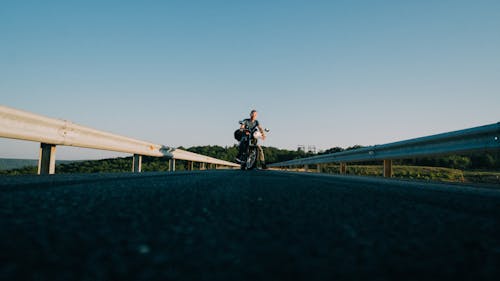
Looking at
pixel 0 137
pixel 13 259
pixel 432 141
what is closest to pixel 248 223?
pixel 13 259

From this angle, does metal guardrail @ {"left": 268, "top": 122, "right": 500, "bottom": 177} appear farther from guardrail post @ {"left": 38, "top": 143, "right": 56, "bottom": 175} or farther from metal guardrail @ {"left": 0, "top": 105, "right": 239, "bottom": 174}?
guardrail post @ {"left": 38, "top": 143, "right": 56, "bottom": 175}

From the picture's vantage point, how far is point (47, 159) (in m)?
5.02

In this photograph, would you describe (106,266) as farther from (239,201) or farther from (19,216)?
(239,201)

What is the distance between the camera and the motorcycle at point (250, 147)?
1230 cm

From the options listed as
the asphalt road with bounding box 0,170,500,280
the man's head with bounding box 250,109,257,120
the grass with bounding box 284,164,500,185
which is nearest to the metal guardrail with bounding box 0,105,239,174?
the asphalt road with bounding box 0,170,500,280

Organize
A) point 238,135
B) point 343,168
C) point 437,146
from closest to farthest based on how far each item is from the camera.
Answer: point 437,146
point 343,168
point 238,135

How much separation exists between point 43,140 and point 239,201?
417cm

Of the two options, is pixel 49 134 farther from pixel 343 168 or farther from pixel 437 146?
pixel 343 168

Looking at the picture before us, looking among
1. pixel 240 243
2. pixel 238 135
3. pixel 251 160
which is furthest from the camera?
pixel 238 135

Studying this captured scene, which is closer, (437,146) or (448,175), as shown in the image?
(437,146)

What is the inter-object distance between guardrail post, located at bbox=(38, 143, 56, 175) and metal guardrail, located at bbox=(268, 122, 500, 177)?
6160 mm

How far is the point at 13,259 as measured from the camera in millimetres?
741

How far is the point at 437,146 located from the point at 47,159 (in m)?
6.32

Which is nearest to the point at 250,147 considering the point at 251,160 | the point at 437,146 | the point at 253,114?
the point at 251,160
